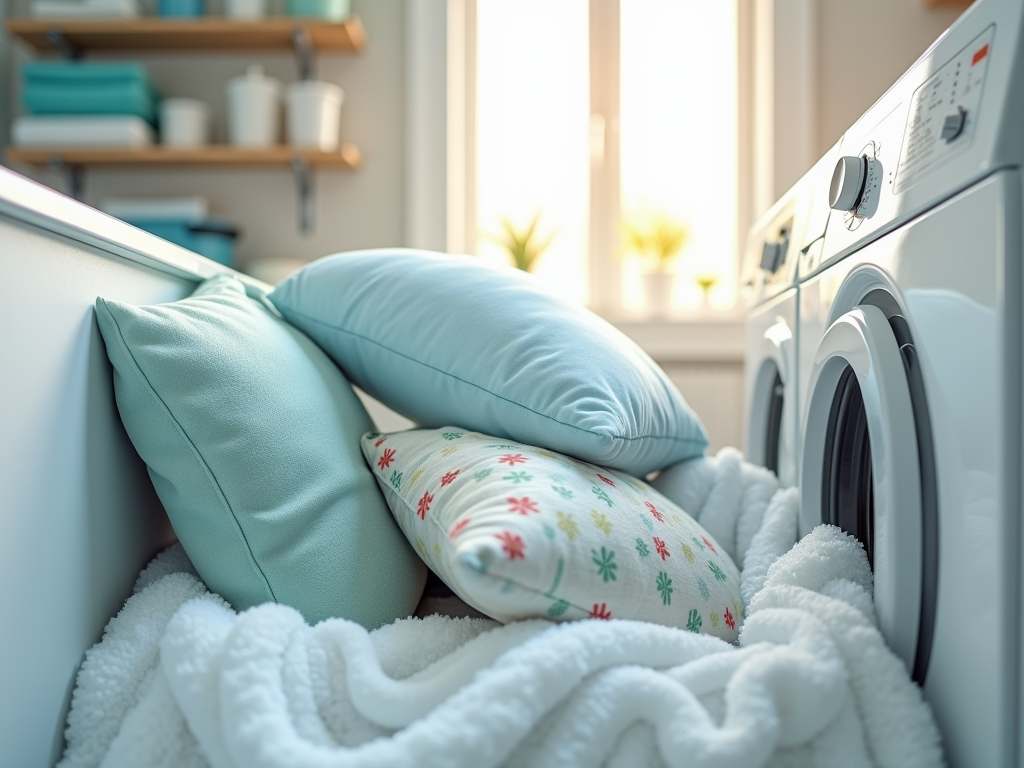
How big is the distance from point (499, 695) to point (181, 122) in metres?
2.07

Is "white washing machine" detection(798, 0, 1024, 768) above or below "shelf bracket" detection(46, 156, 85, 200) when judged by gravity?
below

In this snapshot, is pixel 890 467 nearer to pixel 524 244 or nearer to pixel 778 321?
pixel 778 321

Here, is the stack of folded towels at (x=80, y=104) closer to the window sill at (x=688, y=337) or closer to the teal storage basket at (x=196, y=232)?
the teal storage basket at (x=196, y=232)

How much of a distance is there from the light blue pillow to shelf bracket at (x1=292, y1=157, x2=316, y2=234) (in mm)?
1392

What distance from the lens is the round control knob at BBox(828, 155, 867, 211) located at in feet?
2.29

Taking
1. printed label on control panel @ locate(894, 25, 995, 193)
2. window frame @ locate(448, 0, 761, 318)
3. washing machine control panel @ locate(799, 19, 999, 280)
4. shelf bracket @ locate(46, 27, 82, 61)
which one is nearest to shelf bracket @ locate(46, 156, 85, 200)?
shelf bracket @ locate(46, 27, 82, 61)

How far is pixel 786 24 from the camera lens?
222cm

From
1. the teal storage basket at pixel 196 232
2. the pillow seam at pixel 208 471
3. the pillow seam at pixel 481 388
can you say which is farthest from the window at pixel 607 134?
the pillow seam at pixel 208 471

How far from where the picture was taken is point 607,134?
248 centimetres

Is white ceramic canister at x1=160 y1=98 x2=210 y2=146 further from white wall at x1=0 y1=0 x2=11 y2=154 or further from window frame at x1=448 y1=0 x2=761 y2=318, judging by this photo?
window frame at x1=448 y1=0 x2=761 y2=318

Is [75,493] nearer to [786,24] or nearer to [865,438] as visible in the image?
[865,438]

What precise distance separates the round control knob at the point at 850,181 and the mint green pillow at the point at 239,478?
0.48m

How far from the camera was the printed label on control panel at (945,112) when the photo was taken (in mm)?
488

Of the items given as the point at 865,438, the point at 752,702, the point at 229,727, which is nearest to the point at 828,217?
the point at 865,438
